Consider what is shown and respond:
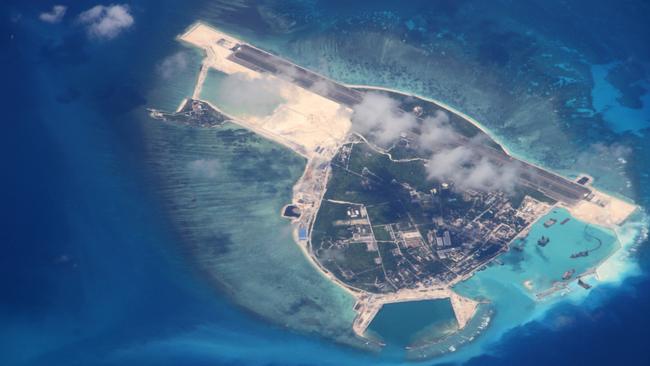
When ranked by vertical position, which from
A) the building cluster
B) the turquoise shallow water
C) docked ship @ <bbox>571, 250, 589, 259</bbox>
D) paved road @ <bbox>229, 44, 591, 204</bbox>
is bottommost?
the turquoise shallow water

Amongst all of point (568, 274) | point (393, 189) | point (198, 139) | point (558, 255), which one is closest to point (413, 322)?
point (393, 189)

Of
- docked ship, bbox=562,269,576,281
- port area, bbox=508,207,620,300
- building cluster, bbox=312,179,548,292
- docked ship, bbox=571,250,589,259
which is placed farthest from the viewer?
docked ship, bbox=571,250,589,259

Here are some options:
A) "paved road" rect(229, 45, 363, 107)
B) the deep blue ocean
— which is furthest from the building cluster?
"paved road" rect(229, 45, 363, 107)

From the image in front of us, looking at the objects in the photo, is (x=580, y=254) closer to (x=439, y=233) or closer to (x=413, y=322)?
(x=439, y=233)

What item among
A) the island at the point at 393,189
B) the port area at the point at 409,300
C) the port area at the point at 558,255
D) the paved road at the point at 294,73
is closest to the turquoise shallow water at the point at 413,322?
the port area at the point at 409,300

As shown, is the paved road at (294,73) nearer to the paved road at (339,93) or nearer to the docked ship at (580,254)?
the paved road at (339,93)

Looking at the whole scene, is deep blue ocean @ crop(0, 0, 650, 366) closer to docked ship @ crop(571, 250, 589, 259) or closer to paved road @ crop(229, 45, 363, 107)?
paved road @ crop(229, 45, 363, 107)
